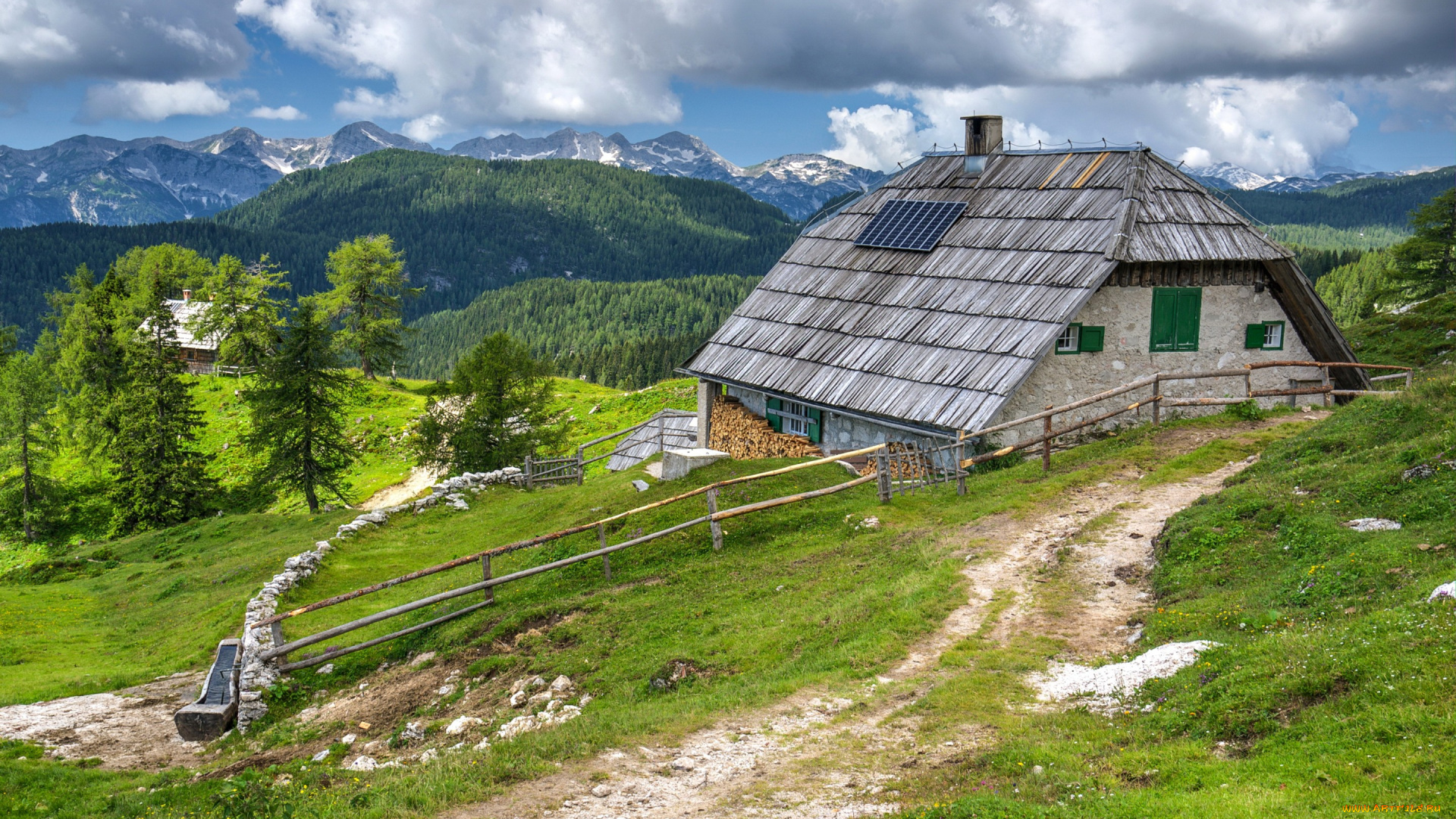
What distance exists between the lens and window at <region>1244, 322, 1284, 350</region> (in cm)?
2467

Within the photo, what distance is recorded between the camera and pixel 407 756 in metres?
12.2

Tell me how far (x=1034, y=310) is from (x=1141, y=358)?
3270mm

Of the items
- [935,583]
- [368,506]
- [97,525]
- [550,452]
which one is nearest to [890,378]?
[935,583]

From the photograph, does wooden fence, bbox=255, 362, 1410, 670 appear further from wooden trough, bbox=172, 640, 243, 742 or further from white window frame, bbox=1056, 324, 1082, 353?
white window frame, bbox=1056, 324, 1082, 353

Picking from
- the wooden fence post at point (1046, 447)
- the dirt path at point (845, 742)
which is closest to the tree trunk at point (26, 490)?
the wooden fence post at point (1046, 447)

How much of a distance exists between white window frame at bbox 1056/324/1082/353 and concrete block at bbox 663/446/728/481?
27.7ft

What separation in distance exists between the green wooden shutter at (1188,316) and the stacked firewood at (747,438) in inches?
381

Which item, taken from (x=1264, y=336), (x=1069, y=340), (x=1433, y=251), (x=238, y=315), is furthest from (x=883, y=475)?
(x=238, y=315)

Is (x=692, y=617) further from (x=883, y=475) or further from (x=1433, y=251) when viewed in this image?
(x=1433, y=251)

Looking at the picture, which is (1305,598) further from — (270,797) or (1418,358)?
(1418,358)

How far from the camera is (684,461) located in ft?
72.5

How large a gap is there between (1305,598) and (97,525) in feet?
192

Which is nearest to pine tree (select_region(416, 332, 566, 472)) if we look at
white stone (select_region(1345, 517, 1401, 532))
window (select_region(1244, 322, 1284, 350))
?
window (select_region(1244, 322, 1284, 350))

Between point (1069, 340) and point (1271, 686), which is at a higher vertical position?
point (1069, 340)
